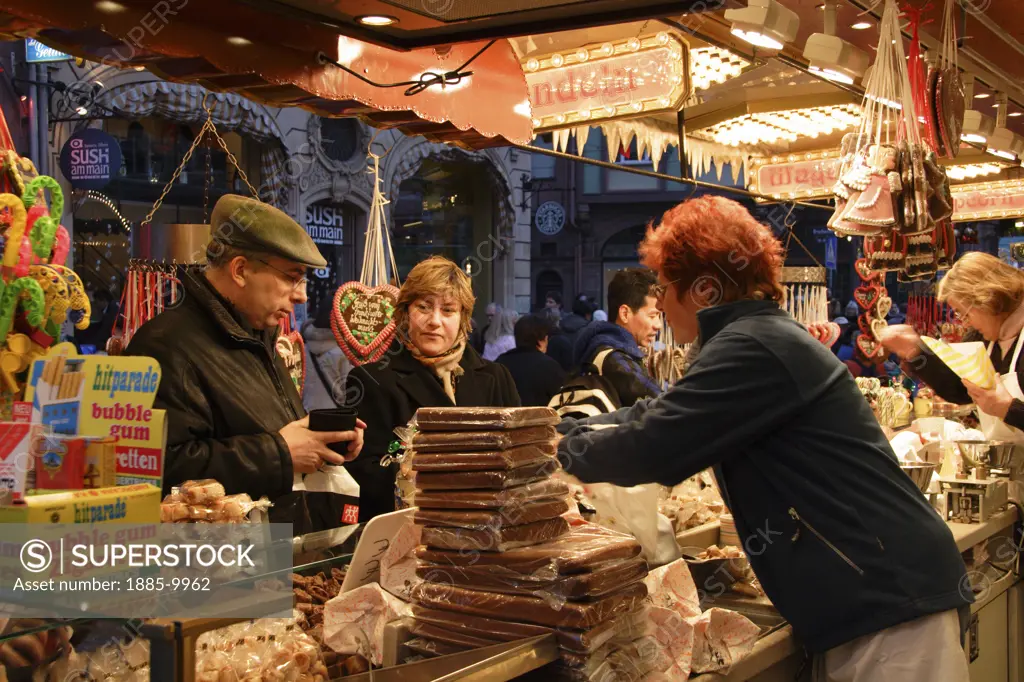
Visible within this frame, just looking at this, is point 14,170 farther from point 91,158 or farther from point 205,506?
point 91,158

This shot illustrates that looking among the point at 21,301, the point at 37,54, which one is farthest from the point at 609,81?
the point at 37,54

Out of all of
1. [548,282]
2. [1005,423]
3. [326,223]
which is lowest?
[1005,423]

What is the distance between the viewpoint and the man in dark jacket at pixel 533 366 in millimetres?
7531

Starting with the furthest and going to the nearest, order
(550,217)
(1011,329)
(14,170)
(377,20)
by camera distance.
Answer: (550,217) < (1011,329) < (377,20) < (14,170)

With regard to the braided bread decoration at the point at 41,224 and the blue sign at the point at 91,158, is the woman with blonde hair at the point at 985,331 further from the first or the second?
the blue sign at the point at 91,158

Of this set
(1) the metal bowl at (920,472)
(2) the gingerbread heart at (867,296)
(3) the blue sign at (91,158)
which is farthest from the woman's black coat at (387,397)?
(3) the blue sign at (91,158)

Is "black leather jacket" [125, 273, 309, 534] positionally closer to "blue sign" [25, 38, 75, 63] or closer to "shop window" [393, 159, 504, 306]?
"blue sign" [25, 38, 75, 63]

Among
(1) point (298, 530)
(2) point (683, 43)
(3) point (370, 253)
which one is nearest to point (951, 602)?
(1) point (298, 530)

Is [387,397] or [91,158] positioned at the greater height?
[91,158]

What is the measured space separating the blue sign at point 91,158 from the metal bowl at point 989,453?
7537mm

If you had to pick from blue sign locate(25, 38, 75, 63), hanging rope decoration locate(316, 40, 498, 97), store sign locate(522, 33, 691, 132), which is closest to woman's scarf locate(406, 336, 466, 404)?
hanging rope decoration locate(316, 40, 498, 97)

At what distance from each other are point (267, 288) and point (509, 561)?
139 cm

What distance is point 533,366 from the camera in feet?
25.0

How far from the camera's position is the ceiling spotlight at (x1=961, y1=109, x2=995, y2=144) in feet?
18.6
